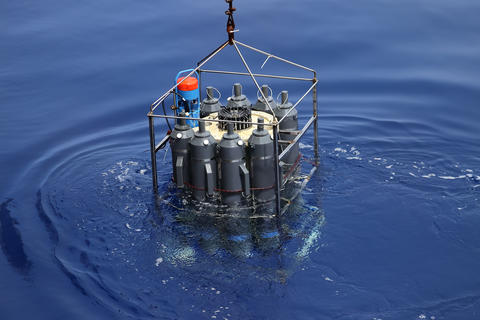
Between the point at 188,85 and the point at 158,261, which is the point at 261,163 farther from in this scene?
the point at 158,261

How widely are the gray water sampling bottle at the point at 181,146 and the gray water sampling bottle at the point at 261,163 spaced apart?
142 centimetres

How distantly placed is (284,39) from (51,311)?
15.9 meters

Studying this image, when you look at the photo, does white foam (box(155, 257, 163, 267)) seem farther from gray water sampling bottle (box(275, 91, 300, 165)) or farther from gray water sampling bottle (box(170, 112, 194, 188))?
gray water sampling bottle (box(275, 91, 300, 165))

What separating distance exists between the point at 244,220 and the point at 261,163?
4.37 ft

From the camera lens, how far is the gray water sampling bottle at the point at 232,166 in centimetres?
1541

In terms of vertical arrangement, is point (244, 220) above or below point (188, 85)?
below

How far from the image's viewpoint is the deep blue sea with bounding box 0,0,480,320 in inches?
543

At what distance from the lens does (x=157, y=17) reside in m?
29.1

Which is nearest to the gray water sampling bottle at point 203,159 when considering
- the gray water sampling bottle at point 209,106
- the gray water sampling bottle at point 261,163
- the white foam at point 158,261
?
the gray water sampling bottle at point 261,163

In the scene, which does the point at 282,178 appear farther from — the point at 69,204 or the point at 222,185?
the point at 69,204

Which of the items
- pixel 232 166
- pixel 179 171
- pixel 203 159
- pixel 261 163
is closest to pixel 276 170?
pixel 261 163

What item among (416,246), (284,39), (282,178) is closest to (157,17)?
(284,39)

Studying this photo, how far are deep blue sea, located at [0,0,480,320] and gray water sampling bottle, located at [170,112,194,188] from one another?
41.8 inches

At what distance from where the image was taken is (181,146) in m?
16.0
